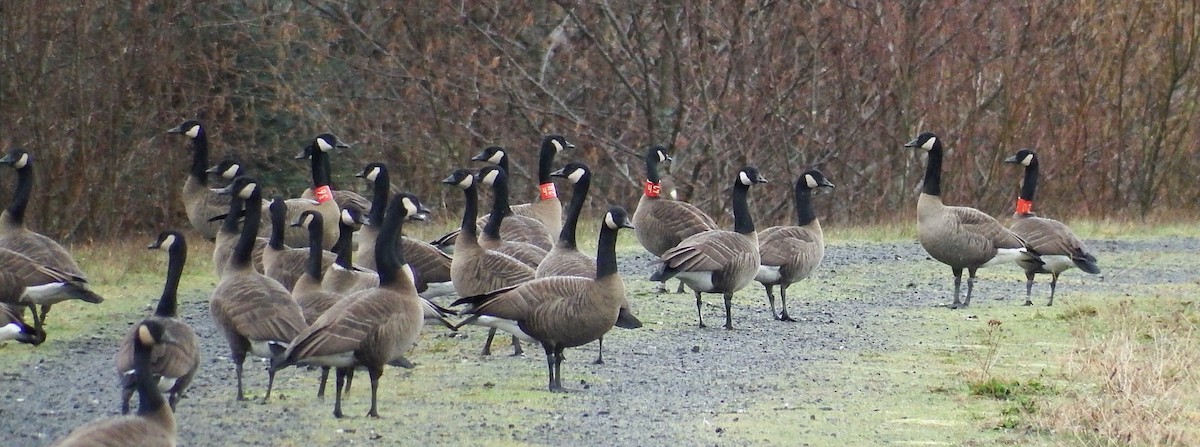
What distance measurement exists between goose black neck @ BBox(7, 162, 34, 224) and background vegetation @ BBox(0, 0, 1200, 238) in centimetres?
820

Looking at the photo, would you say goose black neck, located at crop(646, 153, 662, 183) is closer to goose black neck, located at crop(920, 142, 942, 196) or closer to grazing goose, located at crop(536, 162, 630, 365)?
goose black neck, located at crop(920, 142, 942, 196)

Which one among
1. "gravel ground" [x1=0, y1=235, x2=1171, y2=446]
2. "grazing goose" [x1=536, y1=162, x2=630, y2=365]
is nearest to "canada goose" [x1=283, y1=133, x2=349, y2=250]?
"gravel ground" [x1=0, y1=235, x2=1171, y2=446]

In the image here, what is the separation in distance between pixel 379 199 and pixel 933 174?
5.76 meters

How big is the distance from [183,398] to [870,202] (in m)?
18.3

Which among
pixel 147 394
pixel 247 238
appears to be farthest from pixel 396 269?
pixel 147 394

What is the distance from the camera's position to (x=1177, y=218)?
24.5 metres

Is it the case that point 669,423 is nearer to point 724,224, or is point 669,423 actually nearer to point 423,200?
point 724,224

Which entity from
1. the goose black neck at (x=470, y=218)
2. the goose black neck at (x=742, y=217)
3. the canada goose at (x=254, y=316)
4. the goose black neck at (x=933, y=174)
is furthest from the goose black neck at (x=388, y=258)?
the goose black neck at (x=933, y=174)

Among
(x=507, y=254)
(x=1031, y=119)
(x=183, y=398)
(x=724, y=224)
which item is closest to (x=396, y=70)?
(x=724, y=224)

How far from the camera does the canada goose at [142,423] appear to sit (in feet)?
20.3

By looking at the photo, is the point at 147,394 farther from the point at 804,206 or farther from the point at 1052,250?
the point at 1052,250

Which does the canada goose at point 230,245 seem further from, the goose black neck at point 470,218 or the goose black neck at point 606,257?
the goose black neck at point 606,257

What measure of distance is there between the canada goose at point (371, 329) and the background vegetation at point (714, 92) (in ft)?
47.4

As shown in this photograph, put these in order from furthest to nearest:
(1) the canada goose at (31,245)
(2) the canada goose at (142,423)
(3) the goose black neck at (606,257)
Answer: (1) the canada goose at (31,245) → (3) the goose black neck at (606,257) → (2) the canada goose at (142,423)
